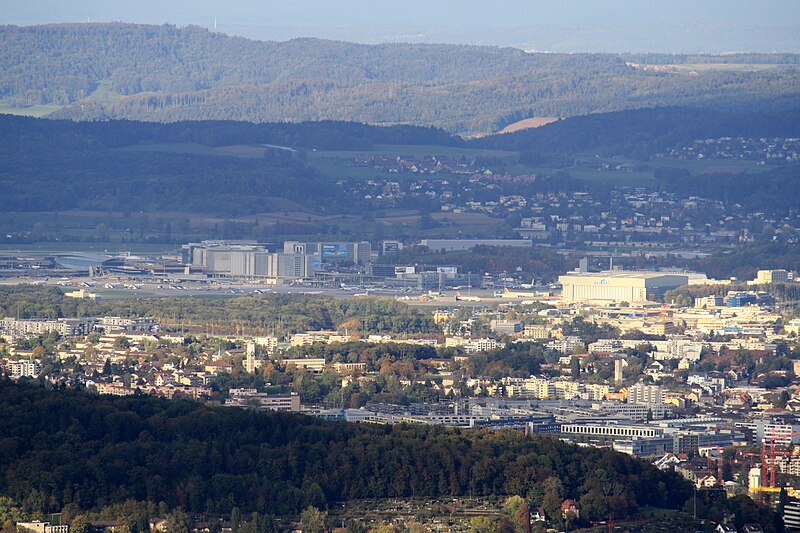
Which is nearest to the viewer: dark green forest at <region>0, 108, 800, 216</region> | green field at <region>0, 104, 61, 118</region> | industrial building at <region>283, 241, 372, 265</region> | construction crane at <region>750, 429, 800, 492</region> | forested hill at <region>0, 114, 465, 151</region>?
construction crane at <region>750, 429, 800, 492</region>

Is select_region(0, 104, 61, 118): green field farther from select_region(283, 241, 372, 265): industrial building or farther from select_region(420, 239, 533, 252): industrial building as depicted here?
select_region(283, 241, 372, 265): industrial building

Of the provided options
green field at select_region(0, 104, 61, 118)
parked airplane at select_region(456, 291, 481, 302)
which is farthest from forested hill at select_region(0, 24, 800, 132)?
parked airplane at select_region(456, 291, 481, 302)

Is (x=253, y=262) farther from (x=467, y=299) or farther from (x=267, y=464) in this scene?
(x=267, y=464)

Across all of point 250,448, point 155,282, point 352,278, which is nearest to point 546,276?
point 352,278

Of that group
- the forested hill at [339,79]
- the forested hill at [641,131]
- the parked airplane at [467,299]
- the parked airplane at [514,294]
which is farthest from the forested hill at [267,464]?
the forested hill at [339,79]

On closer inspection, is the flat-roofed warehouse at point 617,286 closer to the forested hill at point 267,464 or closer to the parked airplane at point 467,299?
the parked airplane at point 467,299

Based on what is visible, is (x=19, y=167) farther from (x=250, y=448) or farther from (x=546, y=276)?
(x=250, y=448)
